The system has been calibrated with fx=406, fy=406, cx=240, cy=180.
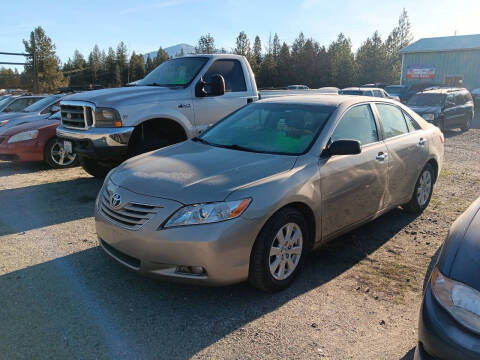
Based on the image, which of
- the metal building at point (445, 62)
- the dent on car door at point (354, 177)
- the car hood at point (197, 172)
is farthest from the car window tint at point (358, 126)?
the metal building at point (445, 62)

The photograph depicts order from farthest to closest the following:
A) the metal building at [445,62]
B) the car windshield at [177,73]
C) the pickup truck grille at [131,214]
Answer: the metal building at [445,62], the car windshield at [177,73], the pickup truck grille at [131,214]

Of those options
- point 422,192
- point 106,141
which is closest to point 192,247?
point 106,141

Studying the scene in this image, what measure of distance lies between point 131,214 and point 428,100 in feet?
49.1

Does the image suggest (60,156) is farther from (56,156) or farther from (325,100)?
(325,100)

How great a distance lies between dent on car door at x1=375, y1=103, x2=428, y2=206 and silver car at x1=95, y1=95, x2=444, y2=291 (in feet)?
0.07

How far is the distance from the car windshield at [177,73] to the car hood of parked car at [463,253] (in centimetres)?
518

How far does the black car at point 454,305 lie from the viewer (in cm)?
186

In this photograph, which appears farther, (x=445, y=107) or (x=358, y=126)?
(x=445, y=107)

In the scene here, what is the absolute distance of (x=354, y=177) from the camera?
3977mm

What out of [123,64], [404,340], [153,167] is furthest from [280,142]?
[123,64]

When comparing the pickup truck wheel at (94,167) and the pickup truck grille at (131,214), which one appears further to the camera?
the pickup truck wheel at (94,167)

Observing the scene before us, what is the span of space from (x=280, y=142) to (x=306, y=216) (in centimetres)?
80

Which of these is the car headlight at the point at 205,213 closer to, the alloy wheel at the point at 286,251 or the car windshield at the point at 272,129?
the alloy wheel at the point at 286,251

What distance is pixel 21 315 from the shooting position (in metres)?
3.05
